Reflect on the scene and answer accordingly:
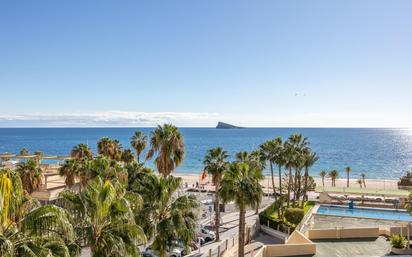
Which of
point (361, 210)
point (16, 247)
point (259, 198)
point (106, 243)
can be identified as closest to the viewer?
point (16, 247)

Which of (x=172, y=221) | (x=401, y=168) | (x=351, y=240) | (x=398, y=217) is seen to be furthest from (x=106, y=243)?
(x=401, y=168)

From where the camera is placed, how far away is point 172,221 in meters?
17.6

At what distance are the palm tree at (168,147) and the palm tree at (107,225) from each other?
1880 cm

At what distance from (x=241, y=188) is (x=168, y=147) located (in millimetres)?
10292

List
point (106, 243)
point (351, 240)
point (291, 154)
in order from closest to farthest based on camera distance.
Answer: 1. point (106, 243)
2. point (351, 240)
3. point (291, 154)

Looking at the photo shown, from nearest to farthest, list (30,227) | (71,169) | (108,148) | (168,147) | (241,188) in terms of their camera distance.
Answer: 1. (30,227)
2. (241,188)
3. (168,147)
4. (71,169)
5. (108,148)

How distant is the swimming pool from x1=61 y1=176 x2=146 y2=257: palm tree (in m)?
36.5

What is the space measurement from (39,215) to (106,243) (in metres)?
4.07

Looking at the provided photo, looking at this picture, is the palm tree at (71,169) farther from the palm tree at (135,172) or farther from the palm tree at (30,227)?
the palm tree at (30,227)

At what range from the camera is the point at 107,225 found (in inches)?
516

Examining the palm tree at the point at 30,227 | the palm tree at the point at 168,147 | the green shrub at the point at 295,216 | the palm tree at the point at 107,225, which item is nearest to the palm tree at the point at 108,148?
the palm tree at the point at 168,147

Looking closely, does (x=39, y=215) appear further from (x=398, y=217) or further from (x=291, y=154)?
(x=398, y=217)

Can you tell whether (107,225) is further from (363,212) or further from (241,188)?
(363,212)

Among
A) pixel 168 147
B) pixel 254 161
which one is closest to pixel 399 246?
pixel 254 161
